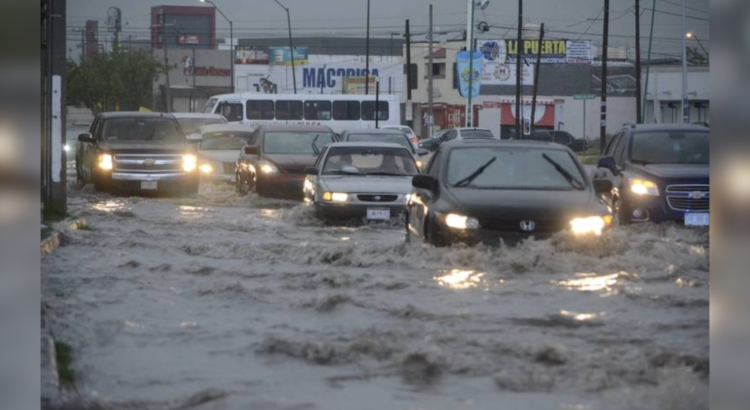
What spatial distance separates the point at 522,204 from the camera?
12.6m

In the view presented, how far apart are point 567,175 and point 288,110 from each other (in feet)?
156

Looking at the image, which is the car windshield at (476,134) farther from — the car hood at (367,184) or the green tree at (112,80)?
the green tree at (112,80)

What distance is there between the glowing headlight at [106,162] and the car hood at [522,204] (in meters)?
13.6

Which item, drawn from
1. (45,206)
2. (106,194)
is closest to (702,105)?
(106,194)

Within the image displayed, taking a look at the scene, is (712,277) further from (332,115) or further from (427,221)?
(332,115)

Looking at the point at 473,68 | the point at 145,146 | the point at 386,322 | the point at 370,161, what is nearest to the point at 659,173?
the point at 370,161

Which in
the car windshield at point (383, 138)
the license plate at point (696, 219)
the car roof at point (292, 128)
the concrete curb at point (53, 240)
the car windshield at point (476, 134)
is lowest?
the concrete curb at point (53, 240)

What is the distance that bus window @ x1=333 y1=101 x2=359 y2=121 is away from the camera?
62.0m

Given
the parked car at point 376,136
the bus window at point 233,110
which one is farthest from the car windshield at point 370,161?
the bus window at point 233,110

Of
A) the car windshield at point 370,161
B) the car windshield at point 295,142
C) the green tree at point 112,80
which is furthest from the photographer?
the green tree at point 112,80

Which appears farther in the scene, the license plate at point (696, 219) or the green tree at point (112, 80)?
the green tree at point (112, 80)

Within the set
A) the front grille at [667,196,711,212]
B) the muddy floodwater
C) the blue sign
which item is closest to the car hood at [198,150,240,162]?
the muddy floodwater

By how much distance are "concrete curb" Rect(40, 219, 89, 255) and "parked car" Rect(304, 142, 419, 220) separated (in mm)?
3710

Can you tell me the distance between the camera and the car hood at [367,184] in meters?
19.1
